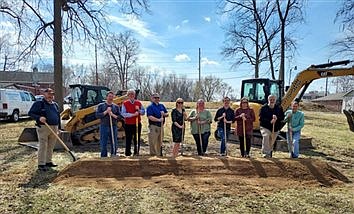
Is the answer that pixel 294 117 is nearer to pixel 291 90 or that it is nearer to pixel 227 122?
pixel 227 122

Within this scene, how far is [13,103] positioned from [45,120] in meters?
13.4

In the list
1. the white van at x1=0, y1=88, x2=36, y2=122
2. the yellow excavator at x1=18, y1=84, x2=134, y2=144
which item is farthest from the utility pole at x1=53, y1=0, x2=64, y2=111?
the white van at x1=0, y1=88, x2=36, y2=122

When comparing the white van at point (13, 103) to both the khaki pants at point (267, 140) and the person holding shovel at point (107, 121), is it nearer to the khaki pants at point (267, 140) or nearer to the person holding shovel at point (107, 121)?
the person holding shovel at point (107, 121)

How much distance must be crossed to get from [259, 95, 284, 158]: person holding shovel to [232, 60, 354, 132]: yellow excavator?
3792 millimetres

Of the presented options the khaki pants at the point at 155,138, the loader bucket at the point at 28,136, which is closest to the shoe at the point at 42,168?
the khaki pants at the point at 155,138

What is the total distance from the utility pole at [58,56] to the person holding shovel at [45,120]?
26.5 feet

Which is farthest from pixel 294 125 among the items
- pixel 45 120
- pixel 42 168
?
pixel 42 168

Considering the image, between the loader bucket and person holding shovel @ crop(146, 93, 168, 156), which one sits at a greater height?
person holding shovel @ crop(146, 93, 168, 156)

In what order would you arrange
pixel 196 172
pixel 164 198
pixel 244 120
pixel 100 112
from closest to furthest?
pixel 164 198 → pixel 196 172 → pixel 100 112 → pixel 244 120

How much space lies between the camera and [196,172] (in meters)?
7.19

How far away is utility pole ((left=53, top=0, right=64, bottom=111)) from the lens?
15656mm

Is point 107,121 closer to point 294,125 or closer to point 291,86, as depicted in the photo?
point 294,125

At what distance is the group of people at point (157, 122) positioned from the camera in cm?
782

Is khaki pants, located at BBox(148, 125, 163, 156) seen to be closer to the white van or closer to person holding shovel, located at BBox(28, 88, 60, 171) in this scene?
person holding shovel, located at BBox(28, 88, 60, 171)
